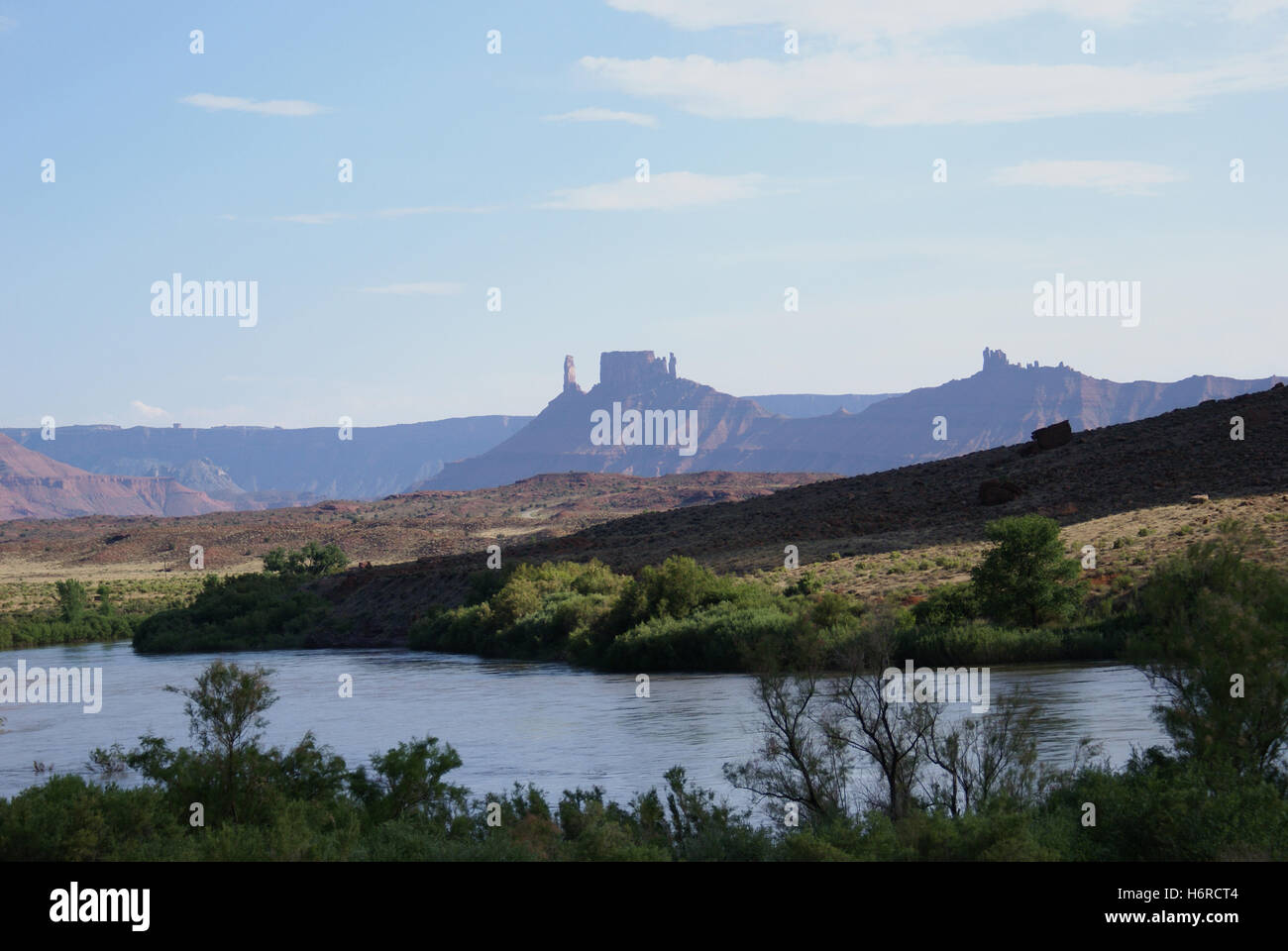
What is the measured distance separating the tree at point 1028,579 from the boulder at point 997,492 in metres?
19.5

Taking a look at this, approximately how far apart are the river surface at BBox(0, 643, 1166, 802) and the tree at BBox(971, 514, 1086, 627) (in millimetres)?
3447

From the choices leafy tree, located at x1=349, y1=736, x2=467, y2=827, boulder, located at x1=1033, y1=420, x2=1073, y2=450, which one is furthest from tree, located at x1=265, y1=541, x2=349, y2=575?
leafy tree, located at x1=349, y1=736, x2=467, y2=827

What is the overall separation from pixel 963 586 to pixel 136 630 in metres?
35.7

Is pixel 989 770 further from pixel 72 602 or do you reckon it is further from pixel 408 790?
pixel 72 602

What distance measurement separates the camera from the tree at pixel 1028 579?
33.8 m

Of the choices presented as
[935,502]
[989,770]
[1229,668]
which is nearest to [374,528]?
[935,502]

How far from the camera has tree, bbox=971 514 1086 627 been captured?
111 feet

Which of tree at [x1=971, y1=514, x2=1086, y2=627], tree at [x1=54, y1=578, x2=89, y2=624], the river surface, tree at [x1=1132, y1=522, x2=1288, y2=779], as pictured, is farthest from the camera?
tree at [x1=54, y1=578, x2=89, y2=624]

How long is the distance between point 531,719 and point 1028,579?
13.8 metres

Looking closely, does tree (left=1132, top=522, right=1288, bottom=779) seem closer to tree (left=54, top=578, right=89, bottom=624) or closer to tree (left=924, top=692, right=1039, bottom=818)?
tree (left=924, top=692, right=1039, bottom=818)

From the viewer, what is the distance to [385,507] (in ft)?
545

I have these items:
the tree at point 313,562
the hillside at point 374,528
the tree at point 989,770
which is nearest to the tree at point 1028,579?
the tree at point 989,770

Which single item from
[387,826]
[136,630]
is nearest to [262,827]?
[387,826]

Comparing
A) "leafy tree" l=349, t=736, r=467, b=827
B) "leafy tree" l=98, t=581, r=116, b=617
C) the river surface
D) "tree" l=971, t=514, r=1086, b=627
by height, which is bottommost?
the river surface
